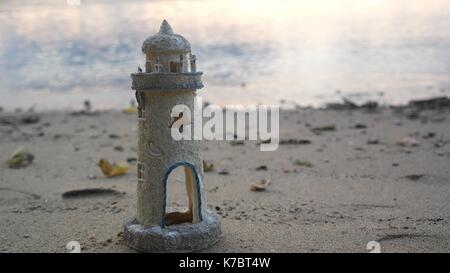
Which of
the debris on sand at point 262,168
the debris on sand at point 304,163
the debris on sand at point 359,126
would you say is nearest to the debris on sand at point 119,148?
the debris on sand at point 262,168

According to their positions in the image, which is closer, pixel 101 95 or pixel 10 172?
pixel 10 172

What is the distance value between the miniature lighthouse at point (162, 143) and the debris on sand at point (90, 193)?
1.98m

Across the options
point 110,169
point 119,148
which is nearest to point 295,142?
point 119,148

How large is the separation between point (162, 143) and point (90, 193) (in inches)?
94.8

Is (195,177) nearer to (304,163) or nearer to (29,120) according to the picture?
(304,163)

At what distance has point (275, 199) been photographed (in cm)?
633

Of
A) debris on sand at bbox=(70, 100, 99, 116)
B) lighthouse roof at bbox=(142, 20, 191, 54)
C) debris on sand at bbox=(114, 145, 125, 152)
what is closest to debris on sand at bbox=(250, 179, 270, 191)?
lighthouse roof at bbox=(142, 20, 191, 54)

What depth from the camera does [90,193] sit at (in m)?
6.75

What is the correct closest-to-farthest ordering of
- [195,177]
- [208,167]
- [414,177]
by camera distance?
[195,177] < [414,177] < [208,167]

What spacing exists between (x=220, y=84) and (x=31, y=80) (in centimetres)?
669

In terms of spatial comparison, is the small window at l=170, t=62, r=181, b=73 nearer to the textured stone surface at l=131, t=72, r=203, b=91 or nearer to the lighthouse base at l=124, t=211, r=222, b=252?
the textured stone surface at l=131, t=72, r=203, b=91
